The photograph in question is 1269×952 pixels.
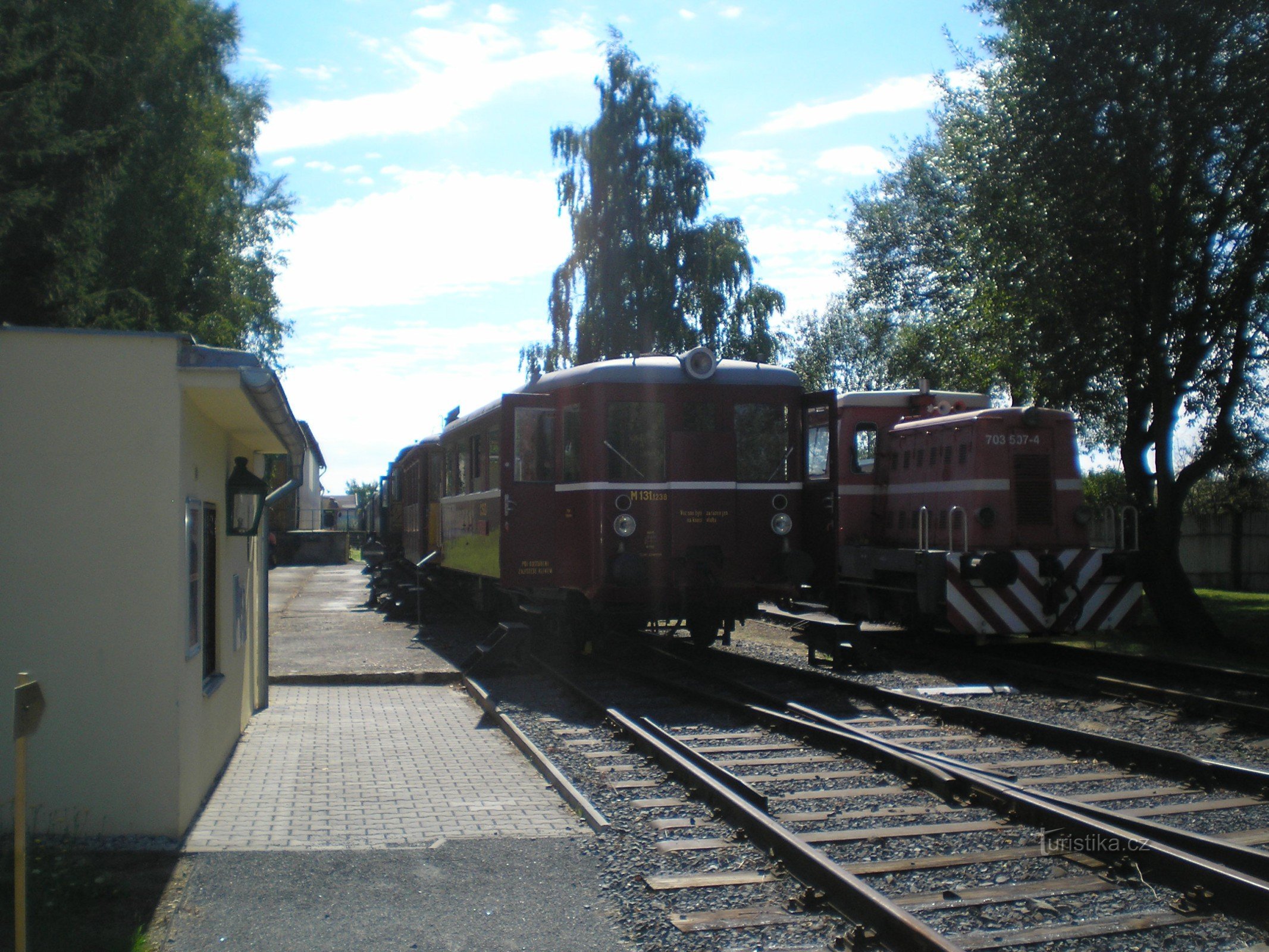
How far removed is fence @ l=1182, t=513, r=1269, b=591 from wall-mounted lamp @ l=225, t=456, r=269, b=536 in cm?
2555

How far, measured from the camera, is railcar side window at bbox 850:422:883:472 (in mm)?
15211

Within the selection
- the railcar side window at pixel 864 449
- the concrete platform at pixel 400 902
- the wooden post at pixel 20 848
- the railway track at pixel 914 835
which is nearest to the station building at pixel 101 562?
the concrete platform at pixel 400 902

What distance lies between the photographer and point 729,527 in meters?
11.7

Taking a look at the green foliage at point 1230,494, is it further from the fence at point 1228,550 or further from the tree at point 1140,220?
the tree at point 1140,220

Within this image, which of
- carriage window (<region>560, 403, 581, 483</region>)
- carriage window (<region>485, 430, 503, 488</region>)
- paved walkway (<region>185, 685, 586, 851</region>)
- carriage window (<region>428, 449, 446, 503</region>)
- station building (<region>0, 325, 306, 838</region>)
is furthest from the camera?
carriage window (<region>428, 449, 446, 503</region>)

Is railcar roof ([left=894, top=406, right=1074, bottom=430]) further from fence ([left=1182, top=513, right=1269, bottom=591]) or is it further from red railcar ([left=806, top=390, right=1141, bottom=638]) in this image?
fence ([left=1182, top=513, right=1269, bottom=591])

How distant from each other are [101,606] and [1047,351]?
46.9 feet

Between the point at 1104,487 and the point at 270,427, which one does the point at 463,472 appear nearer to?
the point at 270,427

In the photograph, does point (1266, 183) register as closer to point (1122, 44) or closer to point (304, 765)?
point (1122, 44)

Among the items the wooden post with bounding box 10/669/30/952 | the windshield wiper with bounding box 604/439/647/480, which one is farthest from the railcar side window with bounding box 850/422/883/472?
the wooden post with bounding box 10/669/30/952

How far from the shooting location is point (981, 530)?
13.0 metres

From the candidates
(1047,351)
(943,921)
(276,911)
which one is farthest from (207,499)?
(1047,351)

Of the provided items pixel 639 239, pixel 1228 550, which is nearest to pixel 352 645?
pixel 639 239

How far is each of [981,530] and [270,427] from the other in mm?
8863
